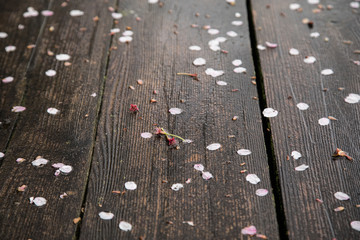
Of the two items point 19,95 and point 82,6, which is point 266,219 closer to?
point 19,95

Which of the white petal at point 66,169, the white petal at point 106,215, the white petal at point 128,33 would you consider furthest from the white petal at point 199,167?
the white petal at point 128,33

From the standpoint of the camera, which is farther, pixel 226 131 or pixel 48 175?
pixel 226 131

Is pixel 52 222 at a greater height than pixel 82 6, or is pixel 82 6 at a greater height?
pixel 82 6

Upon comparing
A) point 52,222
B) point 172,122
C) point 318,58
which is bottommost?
point 52,222

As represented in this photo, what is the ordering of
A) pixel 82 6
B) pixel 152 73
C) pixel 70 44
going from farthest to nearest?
pixel 82 6 → pixel 70 44 → pixel 152 73

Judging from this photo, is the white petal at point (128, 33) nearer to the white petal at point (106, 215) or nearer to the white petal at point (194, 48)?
the white petal at point (194, 48)

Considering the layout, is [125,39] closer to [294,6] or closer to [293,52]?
[293,52]

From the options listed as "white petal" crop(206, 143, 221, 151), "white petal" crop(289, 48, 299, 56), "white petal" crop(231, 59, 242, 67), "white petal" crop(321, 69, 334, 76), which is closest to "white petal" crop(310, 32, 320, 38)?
"white petal" crop(289, 48, 299, 56)

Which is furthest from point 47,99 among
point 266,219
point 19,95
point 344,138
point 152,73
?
point 344,138
